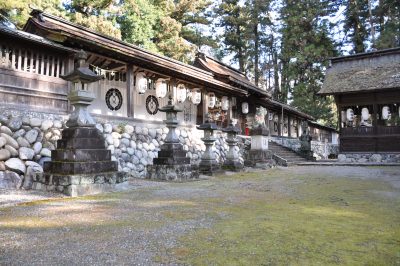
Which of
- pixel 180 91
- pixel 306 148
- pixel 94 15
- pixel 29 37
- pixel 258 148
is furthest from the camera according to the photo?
pixel 306 148

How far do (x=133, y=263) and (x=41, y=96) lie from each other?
8829 millimetres

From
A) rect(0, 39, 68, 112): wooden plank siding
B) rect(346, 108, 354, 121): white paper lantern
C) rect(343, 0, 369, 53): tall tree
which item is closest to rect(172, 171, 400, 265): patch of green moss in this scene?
rect(0, 39, 68, 112): wooden plank siding

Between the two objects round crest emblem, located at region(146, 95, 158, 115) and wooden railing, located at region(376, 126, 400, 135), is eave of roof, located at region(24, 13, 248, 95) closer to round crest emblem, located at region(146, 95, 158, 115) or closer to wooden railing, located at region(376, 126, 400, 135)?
round crest emblem, located at region(146, 95, 158, 115)

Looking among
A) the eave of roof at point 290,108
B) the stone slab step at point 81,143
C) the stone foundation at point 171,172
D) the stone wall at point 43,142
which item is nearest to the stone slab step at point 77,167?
the stone slab step at point 81,143

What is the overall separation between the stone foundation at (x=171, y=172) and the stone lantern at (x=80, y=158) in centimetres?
267

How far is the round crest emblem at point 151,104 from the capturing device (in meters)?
16.9

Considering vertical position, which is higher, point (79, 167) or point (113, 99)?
point (113, 99)

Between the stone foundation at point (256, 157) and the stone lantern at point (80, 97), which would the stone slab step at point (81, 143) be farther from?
the stone foundation at point (256, 157)

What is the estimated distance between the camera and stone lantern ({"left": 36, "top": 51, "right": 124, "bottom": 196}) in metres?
7.27

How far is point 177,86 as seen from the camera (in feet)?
54.9

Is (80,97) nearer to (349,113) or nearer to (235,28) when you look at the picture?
(349,113)

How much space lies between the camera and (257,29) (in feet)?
123

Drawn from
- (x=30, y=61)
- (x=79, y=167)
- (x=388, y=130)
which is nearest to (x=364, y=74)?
(x=388, y=130)

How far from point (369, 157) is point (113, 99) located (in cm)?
1666
